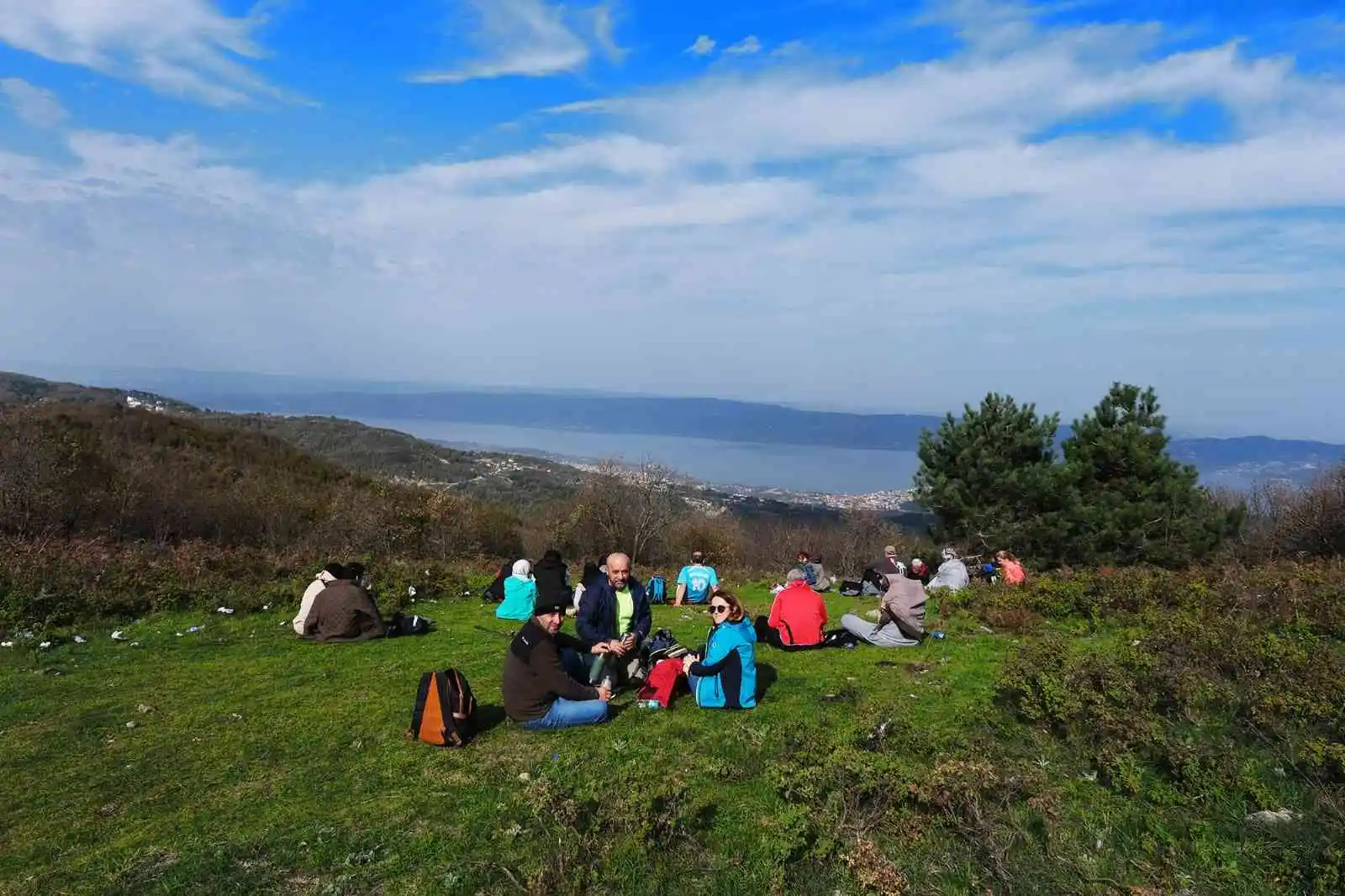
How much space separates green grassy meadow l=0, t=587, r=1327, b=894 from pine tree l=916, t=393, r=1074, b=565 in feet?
64.6

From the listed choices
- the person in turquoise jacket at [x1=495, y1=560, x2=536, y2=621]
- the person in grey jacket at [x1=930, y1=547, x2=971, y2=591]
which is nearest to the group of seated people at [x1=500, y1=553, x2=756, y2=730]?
the person in turquoise jacket at [x1=495, y1=560, x2=536, y2=621]

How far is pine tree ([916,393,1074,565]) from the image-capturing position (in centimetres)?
2569

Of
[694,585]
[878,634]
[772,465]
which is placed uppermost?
[878,634]

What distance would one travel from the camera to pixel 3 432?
20.0 metres

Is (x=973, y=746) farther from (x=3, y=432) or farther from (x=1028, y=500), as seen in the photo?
(x=3, y=432)

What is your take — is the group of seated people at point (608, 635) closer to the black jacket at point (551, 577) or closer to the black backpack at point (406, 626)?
the black jacket at point (551, 577)

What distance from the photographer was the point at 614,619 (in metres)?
9.14

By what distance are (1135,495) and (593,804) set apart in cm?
2554

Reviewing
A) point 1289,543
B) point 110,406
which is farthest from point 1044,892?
point 110,406

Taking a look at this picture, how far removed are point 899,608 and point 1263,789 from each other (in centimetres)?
511

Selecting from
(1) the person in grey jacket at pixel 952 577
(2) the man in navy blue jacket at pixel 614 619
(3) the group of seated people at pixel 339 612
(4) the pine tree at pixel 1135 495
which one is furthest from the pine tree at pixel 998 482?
(3) the group of seated people at pixel 339 612

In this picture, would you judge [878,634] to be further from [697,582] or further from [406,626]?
[406,626]

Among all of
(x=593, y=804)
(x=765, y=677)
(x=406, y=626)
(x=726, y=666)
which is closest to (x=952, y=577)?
(x=765, y=677)

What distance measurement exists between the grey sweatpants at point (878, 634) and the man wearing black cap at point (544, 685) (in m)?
4.74
